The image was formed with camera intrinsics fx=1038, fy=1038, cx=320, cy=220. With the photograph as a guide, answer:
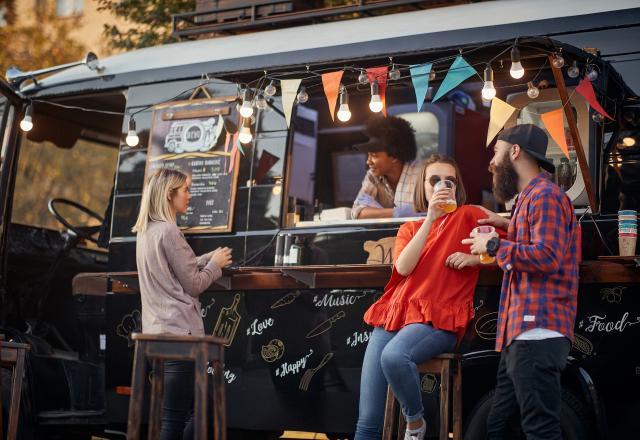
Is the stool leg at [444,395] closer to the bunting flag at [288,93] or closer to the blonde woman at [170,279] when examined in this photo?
the blonde woman at [170,279]

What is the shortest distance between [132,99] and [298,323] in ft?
7.31

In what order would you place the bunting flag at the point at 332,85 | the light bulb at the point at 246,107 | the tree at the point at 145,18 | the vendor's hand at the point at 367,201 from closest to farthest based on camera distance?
the bunting flag at the point at 332,85
the light bulb at the point at 246,107
the vendor's hand at the point at 367,201
the tree at the point at 145,18

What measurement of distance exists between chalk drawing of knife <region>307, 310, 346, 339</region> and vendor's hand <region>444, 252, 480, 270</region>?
1.19m

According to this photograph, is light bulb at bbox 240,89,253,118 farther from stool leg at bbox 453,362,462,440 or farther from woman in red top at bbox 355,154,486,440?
stool leg at bbox 453,362,462,440

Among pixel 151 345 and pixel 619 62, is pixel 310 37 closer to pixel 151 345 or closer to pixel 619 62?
pixel 619 62

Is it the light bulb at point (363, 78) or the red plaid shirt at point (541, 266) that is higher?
the light bulb at point (363, 78)

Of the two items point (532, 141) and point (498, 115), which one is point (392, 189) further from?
point (532, 141)

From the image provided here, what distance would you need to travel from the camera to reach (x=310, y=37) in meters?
7.04

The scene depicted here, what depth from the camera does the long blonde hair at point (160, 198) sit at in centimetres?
615

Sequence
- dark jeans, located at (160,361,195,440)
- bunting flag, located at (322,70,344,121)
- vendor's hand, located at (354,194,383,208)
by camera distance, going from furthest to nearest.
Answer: vendor's hand, located at (354,194,383,208), bunting flag, located at (322,70,344,121), dark jeans, located at (160,361,195,440)

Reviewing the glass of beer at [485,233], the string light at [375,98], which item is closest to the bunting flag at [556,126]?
the glass of beer at [485,233]

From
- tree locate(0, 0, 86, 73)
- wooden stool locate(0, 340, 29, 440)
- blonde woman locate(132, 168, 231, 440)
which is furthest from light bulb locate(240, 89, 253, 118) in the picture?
tree locate(0, 0, 86, 73)

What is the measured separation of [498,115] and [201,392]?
238 cm

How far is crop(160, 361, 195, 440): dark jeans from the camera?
582 cm
